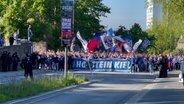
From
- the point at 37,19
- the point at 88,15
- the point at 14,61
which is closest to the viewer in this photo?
the point at 14,61

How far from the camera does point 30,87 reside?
27344 millimetres

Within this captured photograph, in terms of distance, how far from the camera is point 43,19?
245 ft

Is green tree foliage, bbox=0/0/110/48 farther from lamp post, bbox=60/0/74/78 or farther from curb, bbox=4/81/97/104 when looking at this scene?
curb, bbox=4/81/97/104

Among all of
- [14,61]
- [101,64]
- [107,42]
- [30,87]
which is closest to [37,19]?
[107,42]

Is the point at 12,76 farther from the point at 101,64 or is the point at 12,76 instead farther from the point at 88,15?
the point at 88,15

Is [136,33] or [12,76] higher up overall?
[136,33]

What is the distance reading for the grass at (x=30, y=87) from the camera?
79.7 feet

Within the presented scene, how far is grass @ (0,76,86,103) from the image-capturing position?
2430 centimetres

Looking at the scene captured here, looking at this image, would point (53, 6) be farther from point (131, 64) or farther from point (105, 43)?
point (131, 64)

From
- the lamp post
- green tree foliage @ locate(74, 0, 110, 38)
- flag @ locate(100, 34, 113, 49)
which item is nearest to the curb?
the lamp post

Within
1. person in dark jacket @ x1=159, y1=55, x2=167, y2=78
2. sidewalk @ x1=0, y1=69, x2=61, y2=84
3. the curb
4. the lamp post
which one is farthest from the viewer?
person in dark jacket @ x1=159, y1=55, x2=167, y2=78

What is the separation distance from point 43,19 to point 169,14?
2358cm

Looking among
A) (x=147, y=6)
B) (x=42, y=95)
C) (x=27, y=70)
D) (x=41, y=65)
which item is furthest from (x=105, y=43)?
(x=42, y=95)

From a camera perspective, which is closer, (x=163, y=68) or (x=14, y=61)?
(x=163, y=68)
